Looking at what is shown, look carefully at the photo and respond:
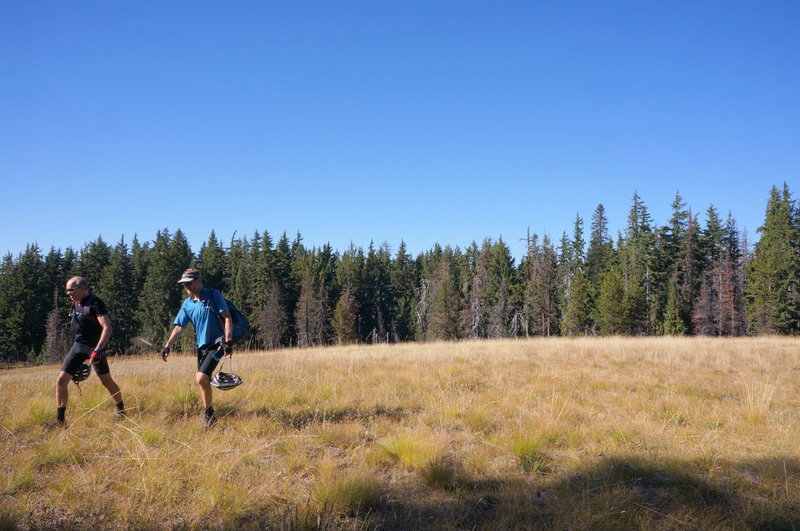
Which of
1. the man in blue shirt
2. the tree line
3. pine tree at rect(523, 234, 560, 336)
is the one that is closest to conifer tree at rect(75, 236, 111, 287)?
the tree line

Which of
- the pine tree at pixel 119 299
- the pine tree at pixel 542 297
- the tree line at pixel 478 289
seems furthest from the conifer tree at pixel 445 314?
the pine tree at pixel 119 299

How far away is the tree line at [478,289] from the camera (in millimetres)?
39969

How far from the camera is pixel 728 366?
990 centimetres

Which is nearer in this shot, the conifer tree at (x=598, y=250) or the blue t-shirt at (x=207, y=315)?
the blue t-shirt at (x=207, y=315)

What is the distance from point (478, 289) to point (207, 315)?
4942cm

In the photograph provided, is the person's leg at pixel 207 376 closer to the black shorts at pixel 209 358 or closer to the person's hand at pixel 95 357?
the black shorts at pixel 209 358

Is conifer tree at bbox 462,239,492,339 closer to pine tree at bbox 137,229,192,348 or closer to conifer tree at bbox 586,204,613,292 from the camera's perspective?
conifer tree at bbox 586,204,613,292

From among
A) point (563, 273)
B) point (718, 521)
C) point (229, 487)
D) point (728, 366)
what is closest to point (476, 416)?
point (718, 521)

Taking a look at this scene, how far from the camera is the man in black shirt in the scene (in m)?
5.21

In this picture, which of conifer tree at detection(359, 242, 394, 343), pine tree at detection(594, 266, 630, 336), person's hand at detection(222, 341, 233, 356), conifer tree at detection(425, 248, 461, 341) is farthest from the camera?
conifer tree at detection(359, 242, 394, 343)

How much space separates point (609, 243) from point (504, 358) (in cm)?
4926

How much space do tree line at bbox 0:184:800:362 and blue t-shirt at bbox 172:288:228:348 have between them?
37442mm

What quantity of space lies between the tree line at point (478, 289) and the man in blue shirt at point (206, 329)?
123 ft

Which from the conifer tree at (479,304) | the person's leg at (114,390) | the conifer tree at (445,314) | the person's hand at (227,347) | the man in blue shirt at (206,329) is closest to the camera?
the person's hand at (227,347)
